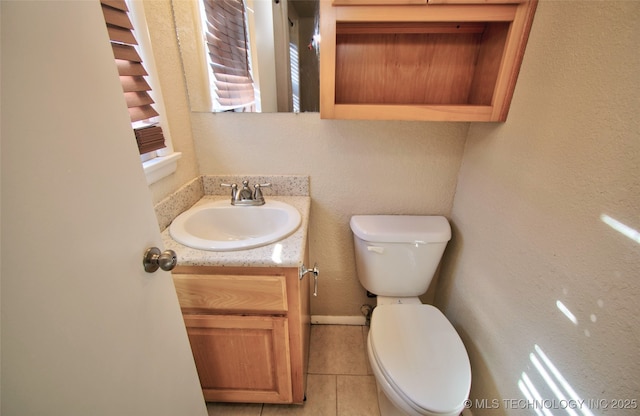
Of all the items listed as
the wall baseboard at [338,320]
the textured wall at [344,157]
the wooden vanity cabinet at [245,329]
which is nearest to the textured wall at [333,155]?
the textured wall at [344,157]

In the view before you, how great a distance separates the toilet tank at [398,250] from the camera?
1147 mm

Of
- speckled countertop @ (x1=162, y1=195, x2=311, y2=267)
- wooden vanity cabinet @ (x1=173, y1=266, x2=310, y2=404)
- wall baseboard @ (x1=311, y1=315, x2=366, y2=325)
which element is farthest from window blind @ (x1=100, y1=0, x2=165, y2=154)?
wall baseboard @ (x1=311, y1=315, x2=366, y2=325)

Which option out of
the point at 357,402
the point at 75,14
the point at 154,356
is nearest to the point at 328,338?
the point at 357,402

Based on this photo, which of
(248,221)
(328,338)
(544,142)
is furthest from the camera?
(328,338)

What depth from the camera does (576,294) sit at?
0.62 meters

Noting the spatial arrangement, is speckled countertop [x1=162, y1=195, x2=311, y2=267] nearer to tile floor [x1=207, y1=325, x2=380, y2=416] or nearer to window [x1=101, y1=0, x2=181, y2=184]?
window [x1=101, y1=0, x2=181, y2=184]

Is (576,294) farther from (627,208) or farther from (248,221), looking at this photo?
(248,221)

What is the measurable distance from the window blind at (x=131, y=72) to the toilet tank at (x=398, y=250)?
34.7 inches

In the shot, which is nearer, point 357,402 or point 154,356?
point 154,356

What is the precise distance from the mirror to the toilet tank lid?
57cm

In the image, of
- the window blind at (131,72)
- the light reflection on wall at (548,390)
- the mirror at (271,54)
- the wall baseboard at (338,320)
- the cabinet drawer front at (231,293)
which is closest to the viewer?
the light reflection on wall at (548,390)

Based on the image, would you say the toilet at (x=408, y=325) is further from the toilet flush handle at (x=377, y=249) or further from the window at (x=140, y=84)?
the window at (x=140, y=84)

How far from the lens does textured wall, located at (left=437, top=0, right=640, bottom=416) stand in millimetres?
528

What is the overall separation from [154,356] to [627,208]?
42.3 inches
